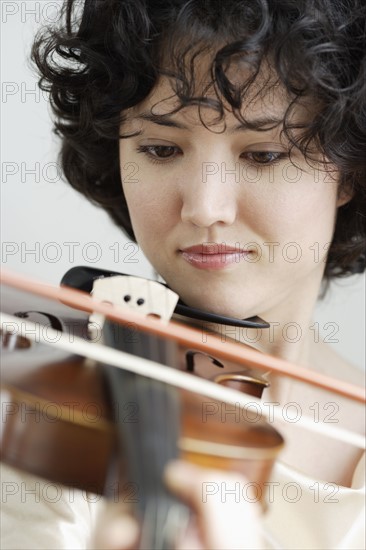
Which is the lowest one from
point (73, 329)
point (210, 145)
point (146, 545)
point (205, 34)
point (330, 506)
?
point (330, 506)

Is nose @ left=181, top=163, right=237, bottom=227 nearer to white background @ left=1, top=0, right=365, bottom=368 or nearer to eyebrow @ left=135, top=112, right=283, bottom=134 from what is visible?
eyebrow @ left=135, top=112, right=283, bottom=134

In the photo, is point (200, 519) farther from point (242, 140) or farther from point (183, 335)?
point (242, 140)

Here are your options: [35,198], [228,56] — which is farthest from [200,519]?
[35,198]

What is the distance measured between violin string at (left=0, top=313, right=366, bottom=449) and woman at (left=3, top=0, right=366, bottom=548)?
13cm

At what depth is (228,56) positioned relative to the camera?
2.66 feet

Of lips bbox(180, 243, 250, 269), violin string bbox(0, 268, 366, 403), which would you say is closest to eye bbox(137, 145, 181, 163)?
lips bbox(180, 243, 250, 269)

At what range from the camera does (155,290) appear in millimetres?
768

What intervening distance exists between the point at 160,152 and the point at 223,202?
101 mm

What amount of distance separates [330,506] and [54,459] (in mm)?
405

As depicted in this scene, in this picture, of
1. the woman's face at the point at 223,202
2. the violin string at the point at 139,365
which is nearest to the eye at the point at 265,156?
the woman's face at the point at 223,202

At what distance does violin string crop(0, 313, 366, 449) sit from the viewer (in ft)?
1.99

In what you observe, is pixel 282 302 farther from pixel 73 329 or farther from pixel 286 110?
pixel 73 329

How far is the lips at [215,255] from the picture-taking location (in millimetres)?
864

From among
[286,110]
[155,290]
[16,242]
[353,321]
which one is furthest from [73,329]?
[353,321]
